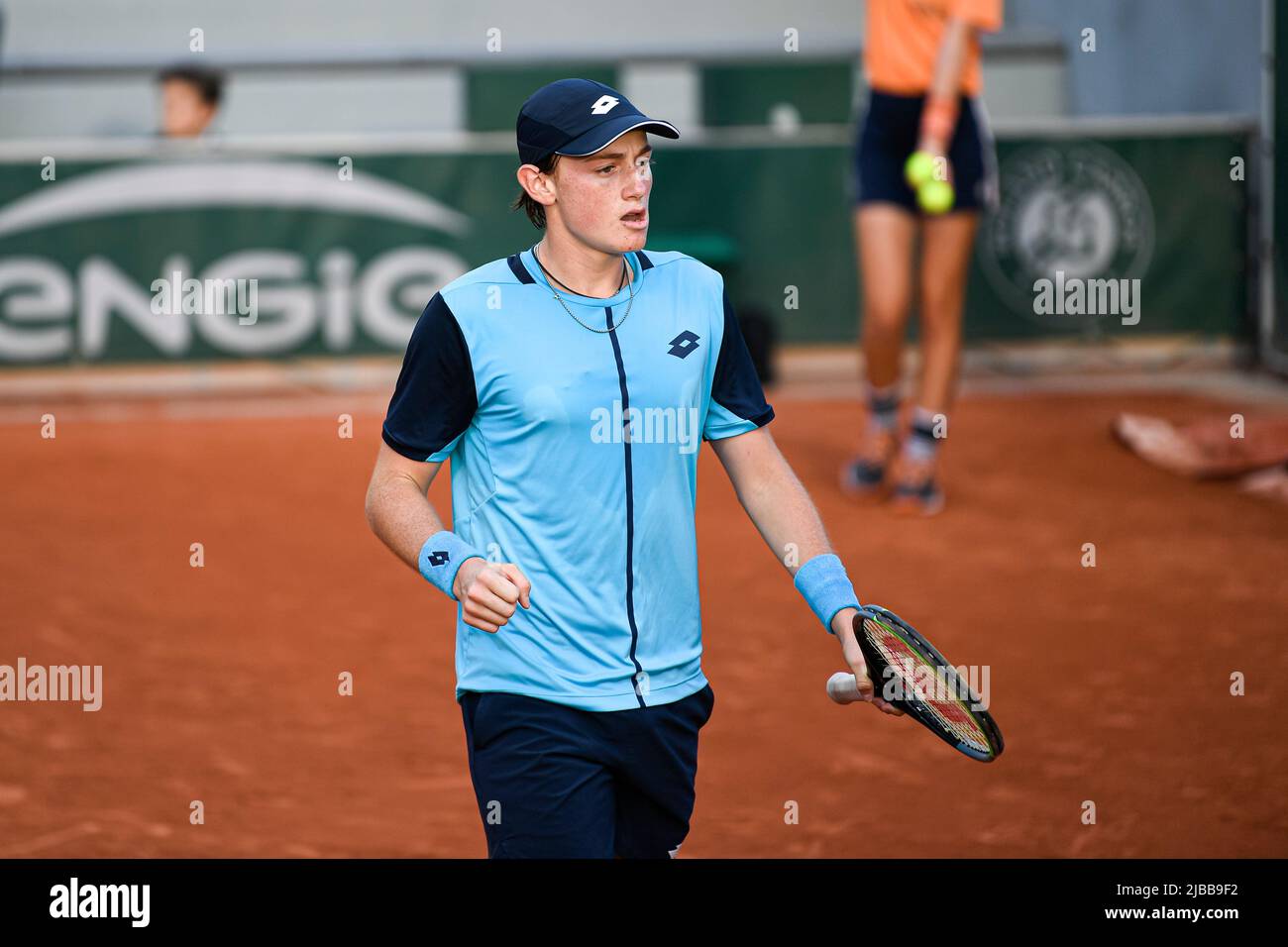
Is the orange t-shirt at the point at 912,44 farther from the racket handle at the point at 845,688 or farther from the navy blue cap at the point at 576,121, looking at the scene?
the racket handle at the point at 845,688

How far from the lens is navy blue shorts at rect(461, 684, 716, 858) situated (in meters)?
3.31

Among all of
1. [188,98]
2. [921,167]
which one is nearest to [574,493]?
[921,167]

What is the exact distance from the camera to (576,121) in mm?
3408

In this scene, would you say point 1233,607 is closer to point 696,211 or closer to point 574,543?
point 574,543

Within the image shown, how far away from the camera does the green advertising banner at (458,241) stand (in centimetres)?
1212

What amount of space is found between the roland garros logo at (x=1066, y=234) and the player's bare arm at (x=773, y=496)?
30.8 ft

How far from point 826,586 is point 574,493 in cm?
52

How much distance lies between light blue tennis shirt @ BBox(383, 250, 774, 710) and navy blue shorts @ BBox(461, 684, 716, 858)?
0.13ft

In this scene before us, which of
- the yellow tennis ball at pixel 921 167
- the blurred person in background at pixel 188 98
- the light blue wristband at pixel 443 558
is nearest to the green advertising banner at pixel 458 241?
the blurred person in background at pixel 188 98

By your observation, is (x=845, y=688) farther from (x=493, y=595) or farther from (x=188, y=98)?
(x=188, y=98)

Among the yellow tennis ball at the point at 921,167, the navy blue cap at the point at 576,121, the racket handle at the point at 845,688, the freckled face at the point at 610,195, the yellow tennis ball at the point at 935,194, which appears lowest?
the racket handle at the point at 845,688

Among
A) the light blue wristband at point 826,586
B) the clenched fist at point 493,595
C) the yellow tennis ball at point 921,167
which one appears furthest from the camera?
the yellow tennis ball at point 921,167

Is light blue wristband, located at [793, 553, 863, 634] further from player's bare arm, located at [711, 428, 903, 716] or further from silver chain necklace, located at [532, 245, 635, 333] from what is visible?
silver chain necklace, located at [532, 245, 635, 333]
